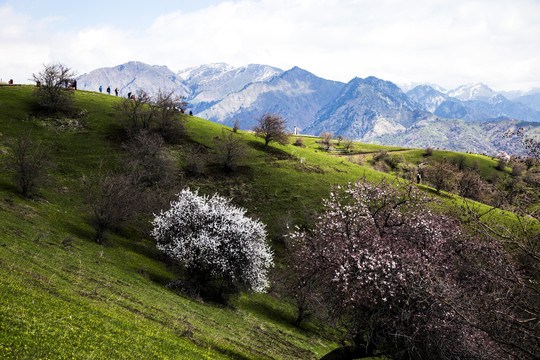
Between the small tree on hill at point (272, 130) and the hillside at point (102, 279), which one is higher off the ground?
the small tree on hill at point (272, 130)

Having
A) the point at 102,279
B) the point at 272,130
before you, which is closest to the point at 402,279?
the point at 102,279

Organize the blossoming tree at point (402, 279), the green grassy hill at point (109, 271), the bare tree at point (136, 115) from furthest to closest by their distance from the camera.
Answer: the bare tree at point (136, 115)
the blossoming tree at point (402, 279)
the green grassy hill at point (109, 271)

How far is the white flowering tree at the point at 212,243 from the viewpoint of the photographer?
35656mm

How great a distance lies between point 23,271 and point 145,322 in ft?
25.7

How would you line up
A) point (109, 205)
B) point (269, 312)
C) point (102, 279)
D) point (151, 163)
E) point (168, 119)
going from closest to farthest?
point (102, 279)
point (109, 205)
point (269, 312)
point (151, 163)
point (168, 119)

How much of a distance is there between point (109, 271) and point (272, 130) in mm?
73910

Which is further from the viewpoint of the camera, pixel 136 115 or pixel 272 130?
pixel 272 130

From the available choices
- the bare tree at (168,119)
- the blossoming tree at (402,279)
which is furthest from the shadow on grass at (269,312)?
the bare tree at (168,119)

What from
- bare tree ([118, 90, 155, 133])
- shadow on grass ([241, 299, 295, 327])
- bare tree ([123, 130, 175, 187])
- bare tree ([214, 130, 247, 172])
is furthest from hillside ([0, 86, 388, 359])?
bare tree ([123, 130, 175, 187])

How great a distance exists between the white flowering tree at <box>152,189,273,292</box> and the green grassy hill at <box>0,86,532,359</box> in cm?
358

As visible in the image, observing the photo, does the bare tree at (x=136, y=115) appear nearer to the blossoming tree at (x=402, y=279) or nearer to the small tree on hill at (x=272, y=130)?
the small tree on hill at (x=272, y=130)

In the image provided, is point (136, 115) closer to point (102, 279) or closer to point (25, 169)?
point (25, 169)

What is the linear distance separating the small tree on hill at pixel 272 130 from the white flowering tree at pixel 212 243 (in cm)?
6150

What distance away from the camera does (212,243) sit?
116ft
